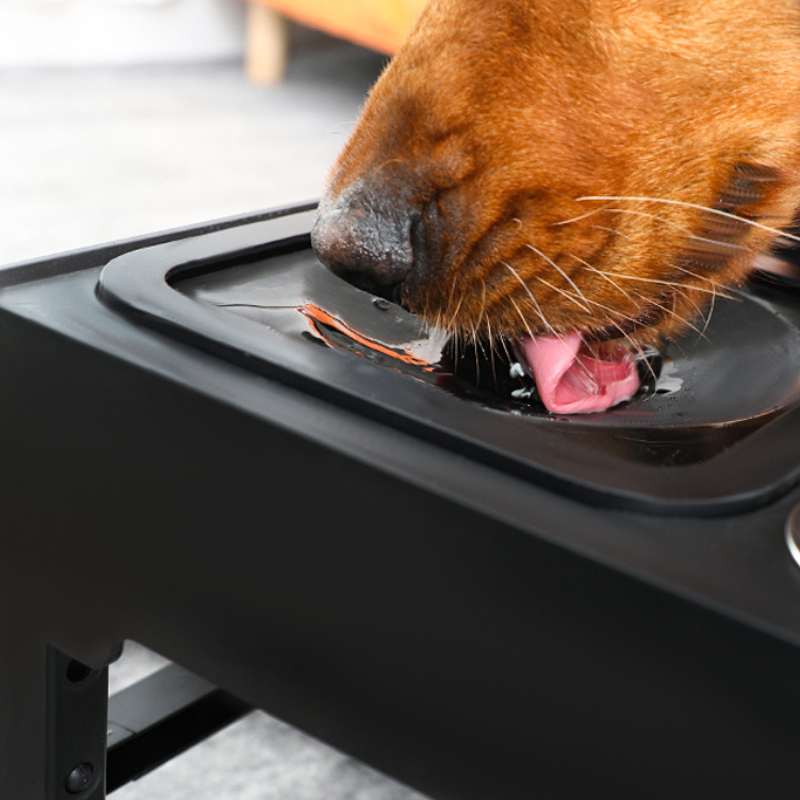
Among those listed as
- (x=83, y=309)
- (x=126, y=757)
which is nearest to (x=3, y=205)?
(x=126, y=757)

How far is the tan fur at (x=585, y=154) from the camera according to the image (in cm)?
Answer: 64

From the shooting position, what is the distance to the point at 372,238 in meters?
0.62

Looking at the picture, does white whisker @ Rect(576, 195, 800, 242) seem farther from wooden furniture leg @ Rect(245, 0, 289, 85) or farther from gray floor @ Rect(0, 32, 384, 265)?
wooden furniture leg @ Rect(245, 0, 289, 85)

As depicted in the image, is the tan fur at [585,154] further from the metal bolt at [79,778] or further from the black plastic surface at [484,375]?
the metal bolt at [79,778]

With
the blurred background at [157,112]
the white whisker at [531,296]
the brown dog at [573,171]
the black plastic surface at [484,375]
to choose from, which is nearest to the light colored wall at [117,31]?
the blurred background at [157,112]

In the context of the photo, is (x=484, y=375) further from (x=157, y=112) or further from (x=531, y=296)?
(x=157, y=112)

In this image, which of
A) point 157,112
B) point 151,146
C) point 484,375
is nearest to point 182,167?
point 151,146

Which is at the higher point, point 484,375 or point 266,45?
point 484,375

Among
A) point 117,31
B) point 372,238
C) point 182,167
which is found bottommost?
point 182,167

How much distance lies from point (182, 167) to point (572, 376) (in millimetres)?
2620

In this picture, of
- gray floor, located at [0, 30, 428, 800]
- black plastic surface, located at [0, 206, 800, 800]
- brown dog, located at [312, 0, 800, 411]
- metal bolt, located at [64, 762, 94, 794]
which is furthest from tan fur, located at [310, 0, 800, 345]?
gray floor, located at [0, 30, 428, 800]

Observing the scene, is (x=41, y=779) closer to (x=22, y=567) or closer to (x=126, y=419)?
(x=22, y=567)

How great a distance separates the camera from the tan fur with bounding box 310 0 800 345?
64cm

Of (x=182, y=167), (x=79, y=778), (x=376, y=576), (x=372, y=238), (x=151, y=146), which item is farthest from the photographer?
(x=151, y=146)
